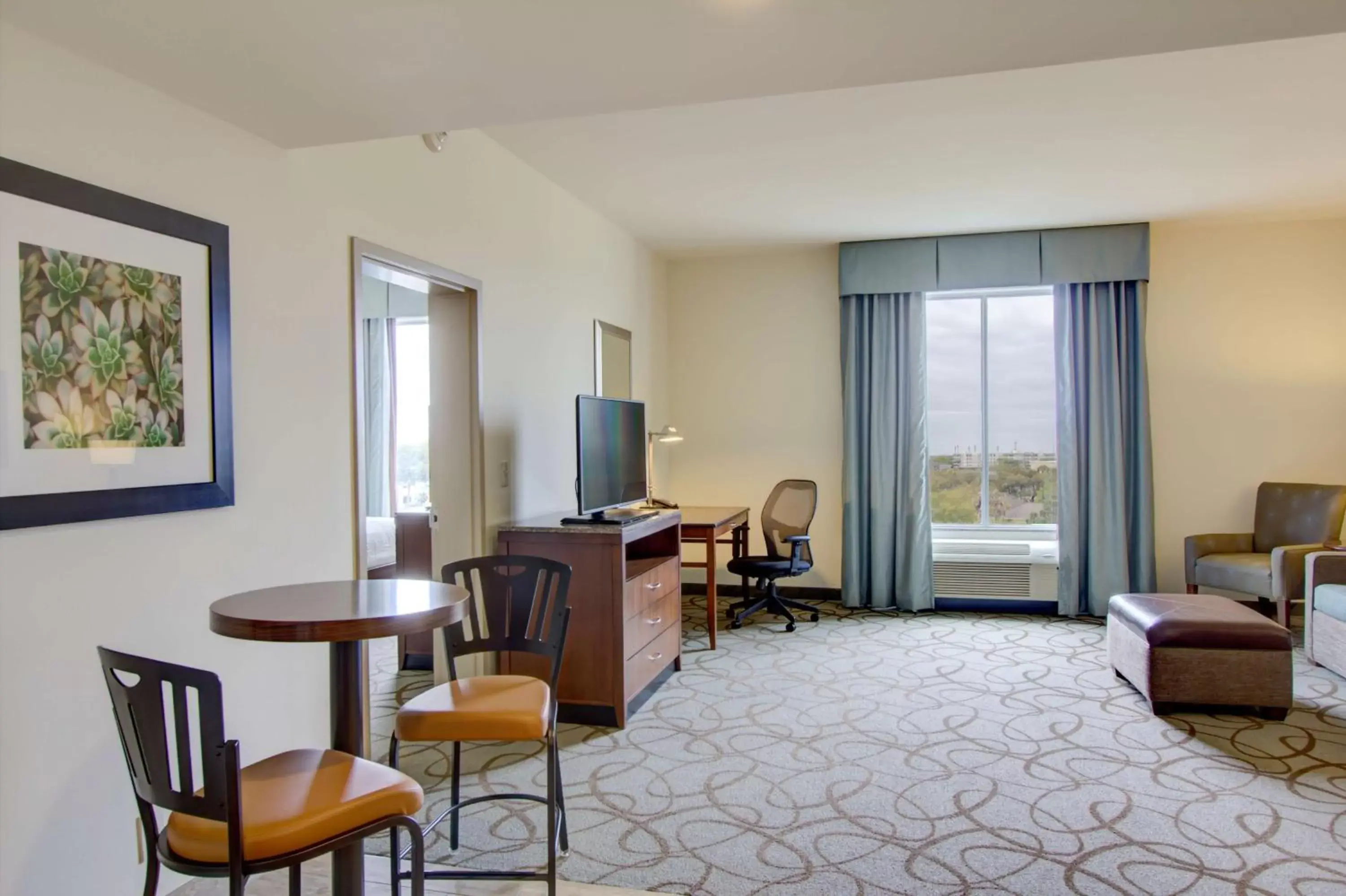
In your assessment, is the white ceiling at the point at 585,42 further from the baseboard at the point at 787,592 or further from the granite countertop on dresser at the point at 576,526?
the baseboard at the point at 787,592

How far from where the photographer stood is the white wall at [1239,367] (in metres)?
5.86

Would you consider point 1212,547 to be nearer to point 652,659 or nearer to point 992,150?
point 992,150

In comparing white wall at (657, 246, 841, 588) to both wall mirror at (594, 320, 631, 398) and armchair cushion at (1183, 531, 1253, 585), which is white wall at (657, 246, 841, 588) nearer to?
wall mirror at (594, 320, 631, 398)

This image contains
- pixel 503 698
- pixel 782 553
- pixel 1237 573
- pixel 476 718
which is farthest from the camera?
pixel 782 553

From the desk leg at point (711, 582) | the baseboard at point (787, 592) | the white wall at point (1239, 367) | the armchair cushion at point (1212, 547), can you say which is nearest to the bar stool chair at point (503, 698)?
the desk leg at point (711, 582)

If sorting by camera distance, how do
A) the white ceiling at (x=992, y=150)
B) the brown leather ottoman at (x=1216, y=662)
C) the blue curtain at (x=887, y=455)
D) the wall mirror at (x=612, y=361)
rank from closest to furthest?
the white ceiling at (x=992, y=150)
the brown leather ottoman at (x=1216, y=662)
the wall mirror at (x=612, y=361)
the blue curtain at (x=887, y=455)

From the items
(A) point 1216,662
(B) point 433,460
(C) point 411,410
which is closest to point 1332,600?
(A) point 1216,662

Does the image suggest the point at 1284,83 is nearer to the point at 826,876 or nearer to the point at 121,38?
the point at 826,876

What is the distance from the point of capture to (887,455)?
6367 millimetres

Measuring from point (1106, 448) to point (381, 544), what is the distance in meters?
4.90

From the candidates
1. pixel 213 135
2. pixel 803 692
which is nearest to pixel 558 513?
pixel 803 692

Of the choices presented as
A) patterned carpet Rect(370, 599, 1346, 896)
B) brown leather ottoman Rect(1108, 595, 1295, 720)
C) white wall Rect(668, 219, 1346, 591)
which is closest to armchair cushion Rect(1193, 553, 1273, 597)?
white wall Rect(668, 219, 1346, 591)

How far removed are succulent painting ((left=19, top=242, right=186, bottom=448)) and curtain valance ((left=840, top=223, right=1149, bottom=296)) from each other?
4.97 metres

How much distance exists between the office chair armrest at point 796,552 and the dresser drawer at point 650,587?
122 cm
